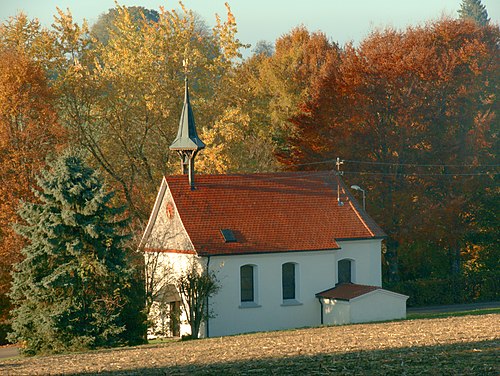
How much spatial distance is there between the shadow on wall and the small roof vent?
2098cm

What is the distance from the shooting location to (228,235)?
4384 cm

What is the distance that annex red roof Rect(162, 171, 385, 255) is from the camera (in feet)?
144

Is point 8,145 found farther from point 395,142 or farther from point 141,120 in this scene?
point 395,142

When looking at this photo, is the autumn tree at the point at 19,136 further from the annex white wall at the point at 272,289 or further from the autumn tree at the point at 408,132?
the autumn tree at the point at 408,132

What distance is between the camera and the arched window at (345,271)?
152ft

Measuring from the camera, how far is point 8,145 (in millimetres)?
46969

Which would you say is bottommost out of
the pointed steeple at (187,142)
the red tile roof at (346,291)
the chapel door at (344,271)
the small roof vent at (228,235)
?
the red tile roof at (346,291)

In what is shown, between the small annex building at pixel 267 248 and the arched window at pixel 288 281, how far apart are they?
47 millimetres

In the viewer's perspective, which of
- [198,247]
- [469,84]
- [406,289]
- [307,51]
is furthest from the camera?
[307,51]

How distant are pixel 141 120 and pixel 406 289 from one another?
733 inches

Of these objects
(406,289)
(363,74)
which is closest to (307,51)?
(363,74)

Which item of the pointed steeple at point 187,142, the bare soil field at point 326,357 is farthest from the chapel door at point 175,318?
the bare soil field at point 326,357

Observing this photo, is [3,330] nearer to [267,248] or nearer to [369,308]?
[267,248]

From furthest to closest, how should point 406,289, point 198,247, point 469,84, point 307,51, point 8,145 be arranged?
point 307,51 < point 469,84 < point 406,289 < point 8,145 < point 198,247
